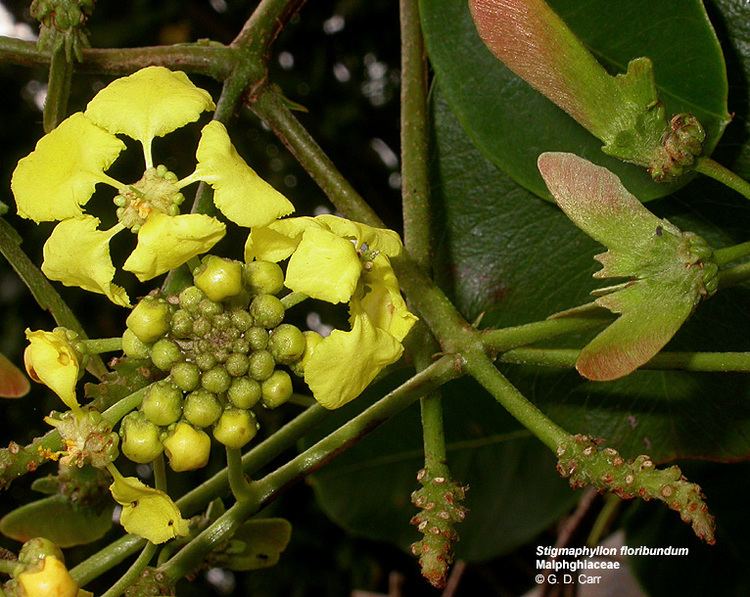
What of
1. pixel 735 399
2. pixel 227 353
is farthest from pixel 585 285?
pixel 227 353

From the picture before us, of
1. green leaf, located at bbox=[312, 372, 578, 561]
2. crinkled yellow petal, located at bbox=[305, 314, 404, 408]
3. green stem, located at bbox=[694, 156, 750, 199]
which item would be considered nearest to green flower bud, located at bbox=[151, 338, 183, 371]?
crinkled yellow petal, located at bbox=[305, 314, 404, 408]

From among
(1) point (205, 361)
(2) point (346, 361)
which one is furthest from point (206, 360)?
(2) point (346, 361)

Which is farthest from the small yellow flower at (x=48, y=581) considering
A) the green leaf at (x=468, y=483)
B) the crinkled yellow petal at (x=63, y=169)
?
the green leaf at (x=468, y=483)

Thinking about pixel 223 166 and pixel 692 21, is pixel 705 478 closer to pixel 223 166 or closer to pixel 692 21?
pixel 692 21

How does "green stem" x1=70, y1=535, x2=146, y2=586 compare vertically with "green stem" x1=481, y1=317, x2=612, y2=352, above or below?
below

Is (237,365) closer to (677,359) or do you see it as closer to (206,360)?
(206,360)

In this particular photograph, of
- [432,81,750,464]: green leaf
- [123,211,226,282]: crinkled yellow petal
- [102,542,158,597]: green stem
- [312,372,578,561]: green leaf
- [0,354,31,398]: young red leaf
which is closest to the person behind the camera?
[123,211,226,282]: crinkled yellow petal

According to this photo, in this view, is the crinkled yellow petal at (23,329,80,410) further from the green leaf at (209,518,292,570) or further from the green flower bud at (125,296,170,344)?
the green leaf at (209,518,292,570)
